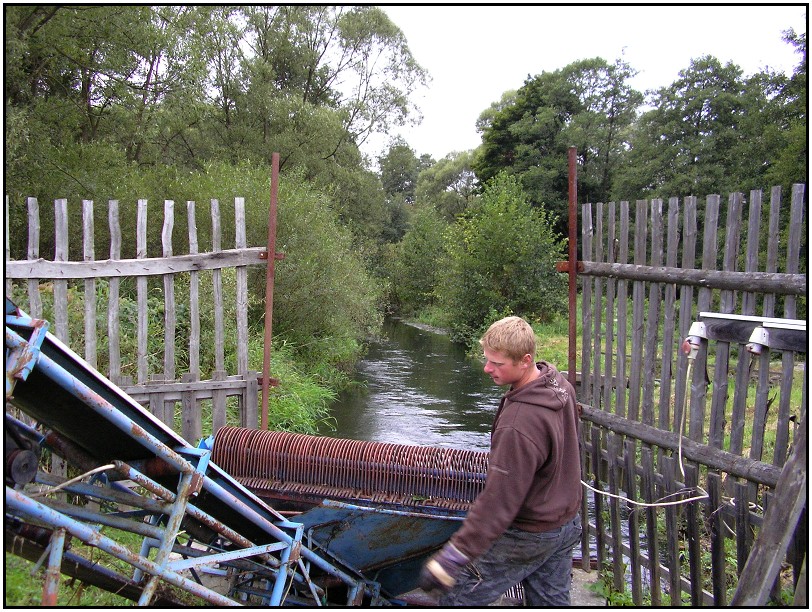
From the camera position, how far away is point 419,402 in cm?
1371

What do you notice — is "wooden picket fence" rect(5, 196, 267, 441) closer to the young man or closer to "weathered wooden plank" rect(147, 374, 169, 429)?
"weathered wooden plank" rect(147, 374, 169, 429)

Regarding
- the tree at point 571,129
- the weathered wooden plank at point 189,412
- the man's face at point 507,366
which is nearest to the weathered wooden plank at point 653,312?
the man's face at point 507,366

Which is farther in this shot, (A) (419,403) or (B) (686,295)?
(A) (419,403)

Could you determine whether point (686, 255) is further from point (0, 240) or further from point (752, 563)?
point (0, 240)

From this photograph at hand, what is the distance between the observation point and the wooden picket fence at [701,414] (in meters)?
3.16

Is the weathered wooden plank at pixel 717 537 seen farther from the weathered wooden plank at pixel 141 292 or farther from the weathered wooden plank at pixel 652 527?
the weathered wooden plank at pixel 141 292

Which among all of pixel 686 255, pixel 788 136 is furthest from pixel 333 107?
pixel 686 255

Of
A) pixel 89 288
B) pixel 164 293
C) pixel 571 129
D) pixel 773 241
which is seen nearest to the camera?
pixel 773 241

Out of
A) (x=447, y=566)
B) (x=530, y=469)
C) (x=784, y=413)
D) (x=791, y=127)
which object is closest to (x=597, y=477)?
(x=784, y=413)

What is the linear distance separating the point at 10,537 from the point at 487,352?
219 centimetres

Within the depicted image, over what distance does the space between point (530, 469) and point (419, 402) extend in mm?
11156

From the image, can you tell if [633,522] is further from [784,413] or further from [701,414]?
[784,413]

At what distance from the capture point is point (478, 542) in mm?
2592

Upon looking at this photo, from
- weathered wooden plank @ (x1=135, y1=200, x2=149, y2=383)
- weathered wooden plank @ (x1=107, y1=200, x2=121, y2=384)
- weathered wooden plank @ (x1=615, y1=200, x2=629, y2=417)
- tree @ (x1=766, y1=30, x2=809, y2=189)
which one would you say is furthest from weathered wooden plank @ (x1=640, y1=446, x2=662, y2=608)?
tree @ (x1=766, y1=30, x2=809, y2=189)
